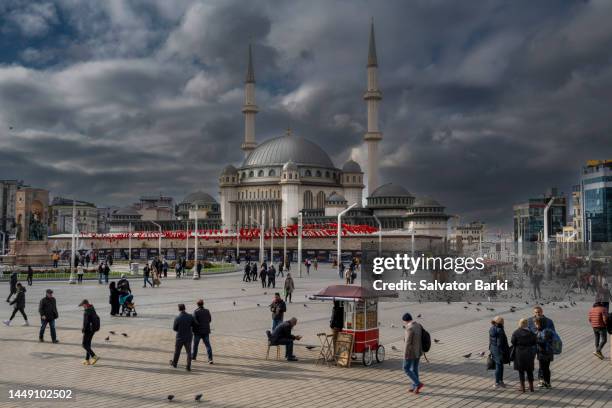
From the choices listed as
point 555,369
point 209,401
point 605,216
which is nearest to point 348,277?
point 555,369

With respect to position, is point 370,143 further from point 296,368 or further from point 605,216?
point 296,368

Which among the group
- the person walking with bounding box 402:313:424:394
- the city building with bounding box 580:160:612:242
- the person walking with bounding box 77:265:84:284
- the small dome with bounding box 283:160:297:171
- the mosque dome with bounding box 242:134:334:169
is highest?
the mosque dome with bounding box 242:134:334:169

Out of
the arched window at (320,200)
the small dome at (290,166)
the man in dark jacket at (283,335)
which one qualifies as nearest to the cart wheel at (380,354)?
the man in dark jacket at (283,335)

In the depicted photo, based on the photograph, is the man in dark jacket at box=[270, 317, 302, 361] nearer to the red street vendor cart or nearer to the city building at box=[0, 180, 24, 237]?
the red street vendor cart

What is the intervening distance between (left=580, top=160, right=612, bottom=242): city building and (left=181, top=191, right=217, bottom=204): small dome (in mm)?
88133

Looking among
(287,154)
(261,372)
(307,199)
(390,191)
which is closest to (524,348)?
(261,372)

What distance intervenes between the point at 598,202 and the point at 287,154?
209ft

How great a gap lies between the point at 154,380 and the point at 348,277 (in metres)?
26.2

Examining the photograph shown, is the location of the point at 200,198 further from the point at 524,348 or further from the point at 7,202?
the point at 524,348

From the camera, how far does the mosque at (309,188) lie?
12631 cm

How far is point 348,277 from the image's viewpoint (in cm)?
3862

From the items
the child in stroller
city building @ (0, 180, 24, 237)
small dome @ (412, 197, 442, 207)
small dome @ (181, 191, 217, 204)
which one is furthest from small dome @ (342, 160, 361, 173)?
the child in stroller

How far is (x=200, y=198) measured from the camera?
16425cm

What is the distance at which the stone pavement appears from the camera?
11750 millimetres
